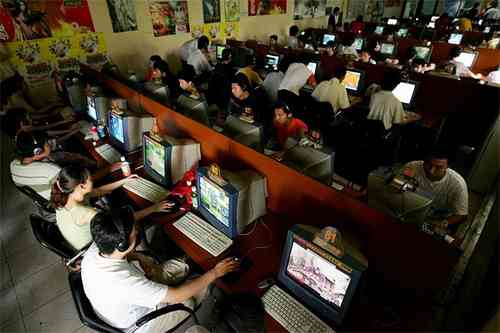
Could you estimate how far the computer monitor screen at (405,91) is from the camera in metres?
3.79

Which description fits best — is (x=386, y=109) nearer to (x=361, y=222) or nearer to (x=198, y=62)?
(x=361, y=222)

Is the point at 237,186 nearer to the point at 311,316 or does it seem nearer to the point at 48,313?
the point at 311,316

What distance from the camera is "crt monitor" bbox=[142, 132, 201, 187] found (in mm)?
2100

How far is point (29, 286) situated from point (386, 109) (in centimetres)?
404

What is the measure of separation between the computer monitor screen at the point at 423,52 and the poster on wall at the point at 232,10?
4.13 m

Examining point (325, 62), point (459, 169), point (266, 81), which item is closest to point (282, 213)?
point (266, 81)

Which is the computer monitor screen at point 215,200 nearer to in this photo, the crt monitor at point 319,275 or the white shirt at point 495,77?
the crt monitor at point 319,275

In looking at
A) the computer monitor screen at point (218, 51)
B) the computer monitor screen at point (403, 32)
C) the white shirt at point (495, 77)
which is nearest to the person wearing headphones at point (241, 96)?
the computer monitor screen at point (218, 51)

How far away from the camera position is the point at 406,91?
3840 millimetres

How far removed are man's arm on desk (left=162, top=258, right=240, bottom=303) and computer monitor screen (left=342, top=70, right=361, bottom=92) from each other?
376 centimetres

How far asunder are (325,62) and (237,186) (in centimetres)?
433

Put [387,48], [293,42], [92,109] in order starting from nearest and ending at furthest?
1. [92,109]
2. [387,48]
3. [293,42]

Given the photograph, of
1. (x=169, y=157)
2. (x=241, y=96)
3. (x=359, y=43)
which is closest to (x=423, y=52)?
(x=359, y=43)

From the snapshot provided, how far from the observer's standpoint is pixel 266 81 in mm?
Result: 4309
